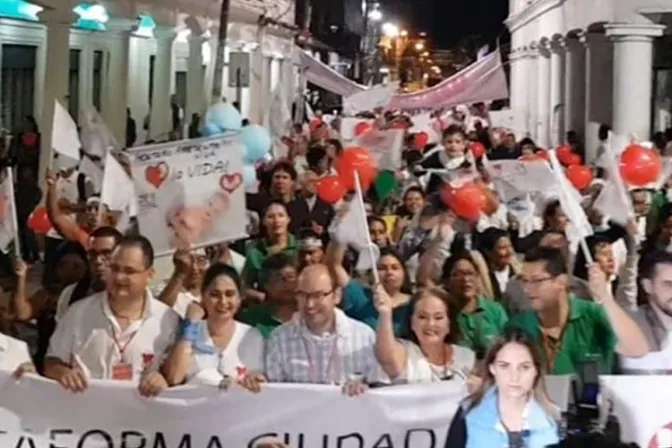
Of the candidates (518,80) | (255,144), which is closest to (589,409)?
(255,144)

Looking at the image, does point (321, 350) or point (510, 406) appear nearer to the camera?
point (510, 406)

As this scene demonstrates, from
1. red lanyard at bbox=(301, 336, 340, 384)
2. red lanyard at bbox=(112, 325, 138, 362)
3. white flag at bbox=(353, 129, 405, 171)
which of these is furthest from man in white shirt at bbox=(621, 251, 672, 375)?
white flag at bbox=(353, 129, 405, 171)

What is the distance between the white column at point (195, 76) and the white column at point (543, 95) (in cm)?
832

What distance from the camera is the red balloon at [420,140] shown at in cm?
1778

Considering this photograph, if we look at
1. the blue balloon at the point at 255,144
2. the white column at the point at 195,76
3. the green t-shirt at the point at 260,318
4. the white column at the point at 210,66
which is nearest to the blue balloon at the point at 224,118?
the blue balloon at the point at 255,144

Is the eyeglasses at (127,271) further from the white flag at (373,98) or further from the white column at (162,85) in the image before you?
the white column at (162,85)

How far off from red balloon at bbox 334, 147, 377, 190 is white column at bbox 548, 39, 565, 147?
21.1 metres

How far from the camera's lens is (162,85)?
30.4 metres

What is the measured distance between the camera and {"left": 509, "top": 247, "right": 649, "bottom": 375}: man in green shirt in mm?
6941

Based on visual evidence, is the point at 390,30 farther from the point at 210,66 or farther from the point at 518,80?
the point at 210,66

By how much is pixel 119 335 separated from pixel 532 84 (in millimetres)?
35987

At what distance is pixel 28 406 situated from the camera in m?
6.80

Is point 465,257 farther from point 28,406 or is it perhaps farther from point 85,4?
point 85,4

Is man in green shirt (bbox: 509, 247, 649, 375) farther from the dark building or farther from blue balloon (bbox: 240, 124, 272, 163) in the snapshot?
the dark building
